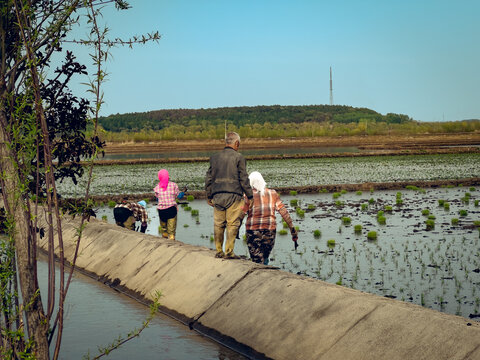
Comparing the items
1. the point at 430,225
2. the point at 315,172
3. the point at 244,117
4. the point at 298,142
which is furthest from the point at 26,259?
the point at 244,117

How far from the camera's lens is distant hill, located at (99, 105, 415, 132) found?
18750cm

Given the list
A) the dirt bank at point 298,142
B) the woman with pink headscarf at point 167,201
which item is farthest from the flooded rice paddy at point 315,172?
the dirt bank at point 298,142

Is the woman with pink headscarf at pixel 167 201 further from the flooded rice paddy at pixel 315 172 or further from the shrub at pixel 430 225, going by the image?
the flooded rice paddy at pixel 315 172

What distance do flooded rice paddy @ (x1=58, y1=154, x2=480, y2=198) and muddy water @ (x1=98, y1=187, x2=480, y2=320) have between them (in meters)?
10.1

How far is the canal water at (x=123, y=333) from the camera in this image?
825 cm

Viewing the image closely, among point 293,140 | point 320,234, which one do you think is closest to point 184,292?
point 320,234

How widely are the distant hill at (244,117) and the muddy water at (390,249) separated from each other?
528ft

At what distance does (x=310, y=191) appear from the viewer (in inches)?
1231

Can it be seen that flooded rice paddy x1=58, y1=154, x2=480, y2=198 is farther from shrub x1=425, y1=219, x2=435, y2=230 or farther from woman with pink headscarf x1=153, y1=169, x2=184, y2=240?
woman with pink headscarf x1=153, y1=169, x2=184, y2=240

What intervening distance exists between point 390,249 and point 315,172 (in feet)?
96.8

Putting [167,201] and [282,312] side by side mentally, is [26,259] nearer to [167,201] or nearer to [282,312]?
[282,312]

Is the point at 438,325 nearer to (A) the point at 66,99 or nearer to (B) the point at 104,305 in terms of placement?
(A) the point at 66,99

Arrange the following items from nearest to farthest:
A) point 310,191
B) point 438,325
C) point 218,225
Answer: point 438,325 → point 218,225 → point 310,191

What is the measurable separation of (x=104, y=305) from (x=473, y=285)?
5.54 meters
